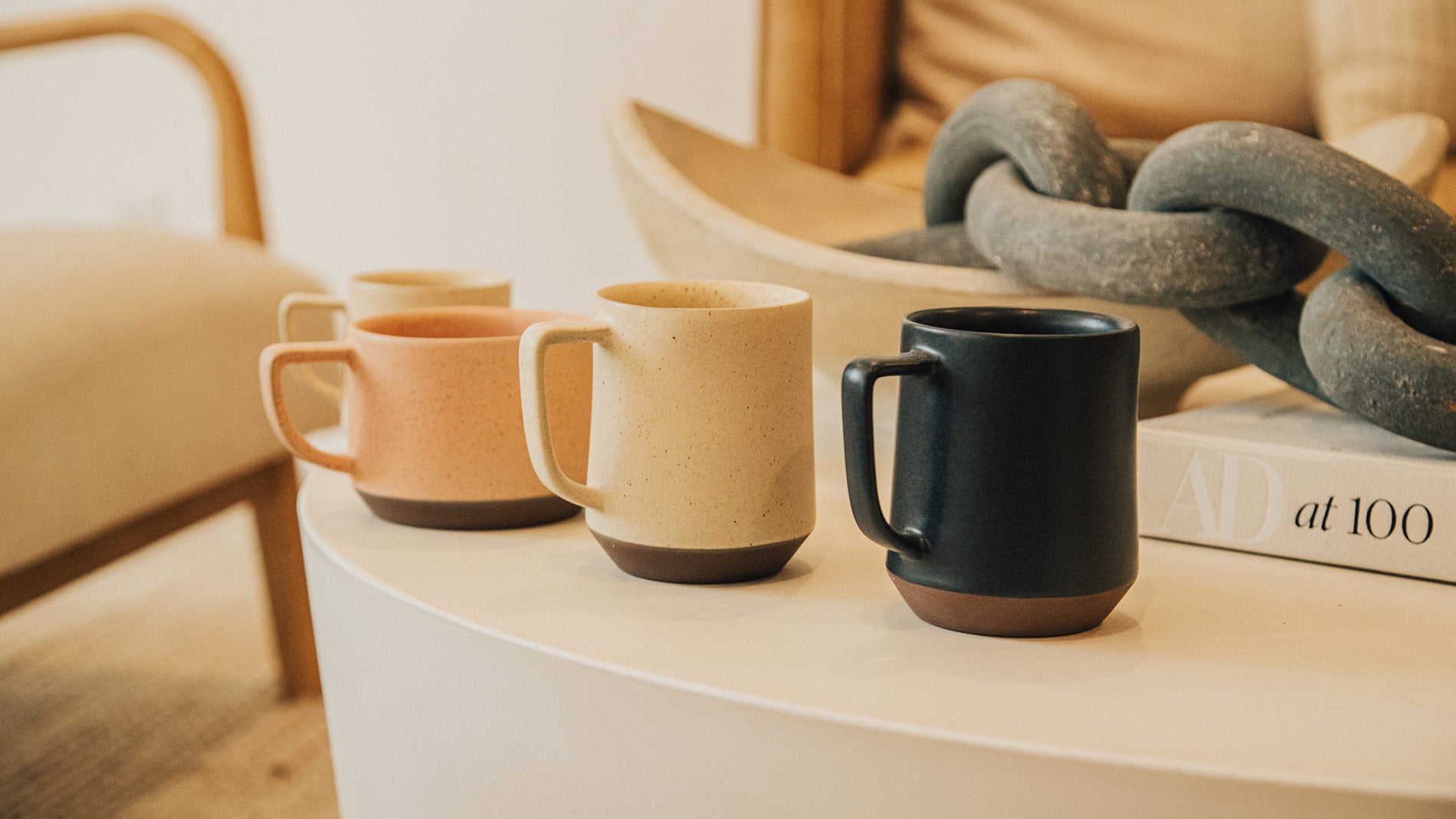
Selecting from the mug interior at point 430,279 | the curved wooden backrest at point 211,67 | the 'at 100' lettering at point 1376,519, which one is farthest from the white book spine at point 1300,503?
the curved wooden backrest at point 211,67

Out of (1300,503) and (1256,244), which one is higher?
(1256,244)

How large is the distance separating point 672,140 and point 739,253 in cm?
18

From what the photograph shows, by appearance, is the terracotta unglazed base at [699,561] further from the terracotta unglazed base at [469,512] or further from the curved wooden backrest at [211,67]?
the curved wooden backrest at [211,67]

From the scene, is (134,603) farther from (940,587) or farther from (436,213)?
(940,587)

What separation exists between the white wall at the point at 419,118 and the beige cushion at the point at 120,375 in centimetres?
75

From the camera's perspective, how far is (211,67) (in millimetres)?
1262

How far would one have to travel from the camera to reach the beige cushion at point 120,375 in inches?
31.2

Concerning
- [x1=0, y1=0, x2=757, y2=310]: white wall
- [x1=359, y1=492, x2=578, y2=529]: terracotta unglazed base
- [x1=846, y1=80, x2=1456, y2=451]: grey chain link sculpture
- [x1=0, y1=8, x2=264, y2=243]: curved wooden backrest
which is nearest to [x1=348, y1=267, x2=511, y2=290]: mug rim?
[x1=359, y1=492, x2=578, y2=529]: terracotta unglazed base

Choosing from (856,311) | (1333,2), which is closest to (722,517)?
(856,311)

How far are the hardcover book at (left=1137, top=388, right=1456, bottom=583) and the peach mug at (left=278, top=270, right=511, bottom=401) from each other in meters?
0.32

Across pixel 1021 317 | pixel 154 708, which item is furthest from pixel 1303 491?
pixel 154 708

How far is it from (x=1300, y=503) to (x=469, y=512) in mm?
335

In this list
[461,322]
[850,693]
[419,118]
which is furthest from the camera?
[419,118]

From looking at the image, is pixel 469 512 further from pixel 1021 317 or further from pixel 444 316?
pixel 1021 317
